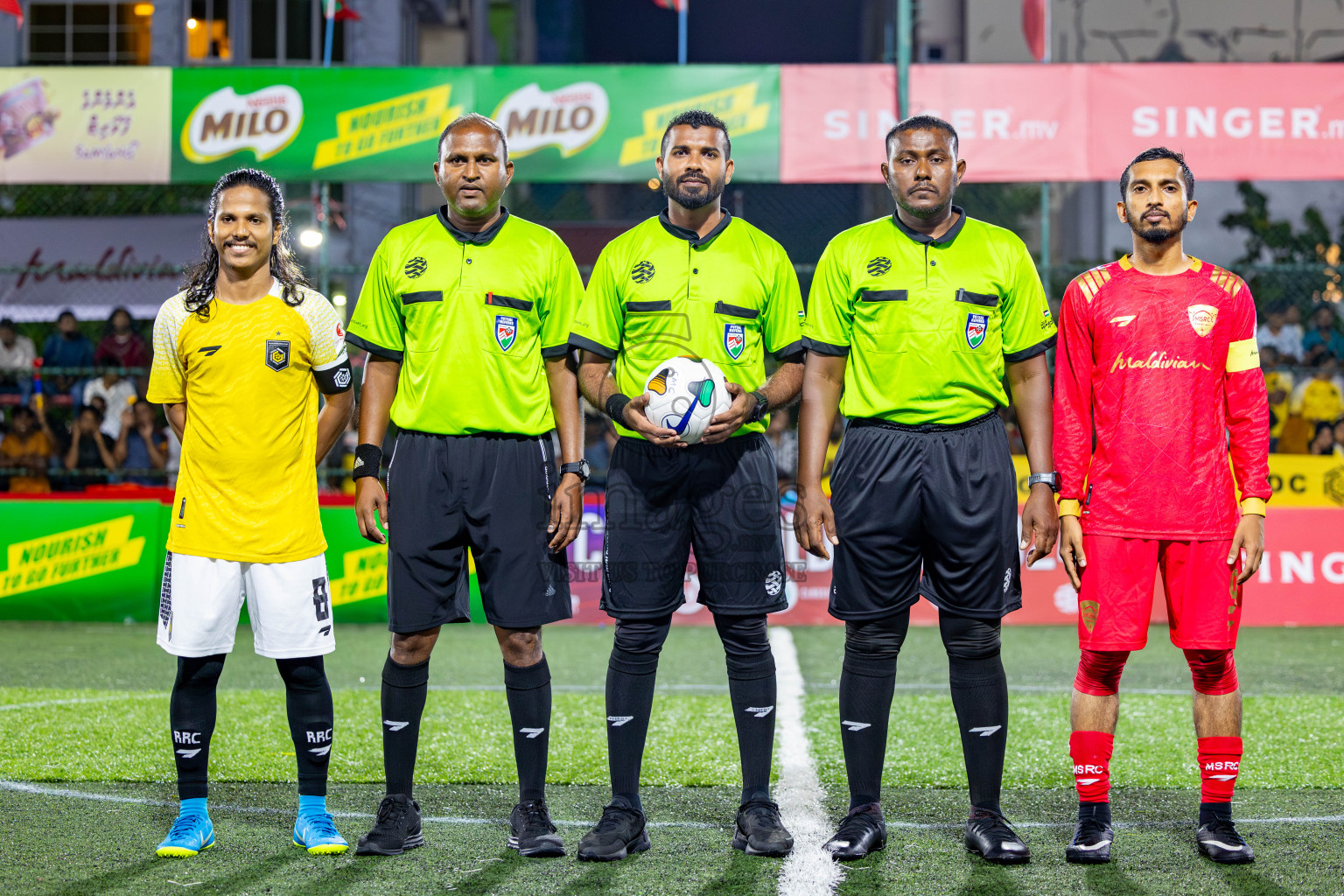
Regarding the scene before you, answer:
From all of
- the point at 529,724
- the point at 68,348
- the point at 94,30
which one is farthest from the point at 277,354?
the point at 94,30

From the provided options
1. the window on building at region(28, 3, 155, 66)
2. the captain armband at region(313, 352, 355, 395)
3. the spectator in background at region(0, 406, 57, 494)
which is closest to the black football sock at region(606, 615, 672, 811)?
the captain armband at region(313, 352, 355, 395)

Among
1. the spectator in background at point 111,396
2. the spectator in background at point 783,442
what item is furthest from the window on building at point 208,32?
the spectator in background at point 783,442

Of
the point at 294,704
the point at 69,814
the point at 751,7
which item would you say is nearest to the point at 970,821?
the point at 294,704

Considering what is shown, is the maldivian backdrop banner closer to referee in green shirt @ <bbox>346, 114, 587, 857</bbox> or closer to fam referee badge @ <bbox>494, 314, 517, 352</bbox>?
referee in green shirt @ <bbox>346, 114, 587, 857</bbox>

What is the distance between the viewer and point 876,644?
13.0ft

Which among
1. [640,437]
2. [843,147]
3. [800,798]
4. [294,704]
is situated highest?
[843,147]

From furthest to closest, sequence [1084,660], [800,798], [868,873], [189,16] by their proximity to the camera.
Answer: [189,16], [800,798], [1084,660], [868,873]

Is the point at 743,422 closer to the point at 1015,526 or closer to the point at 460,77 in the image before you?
the point at 1015,526

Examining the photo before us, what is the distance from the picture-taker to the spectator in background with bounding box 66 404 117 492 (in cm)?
1160

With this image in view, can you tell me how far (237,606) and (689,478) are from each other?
59.0 inches

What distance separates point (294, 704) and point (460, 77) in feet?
26.2

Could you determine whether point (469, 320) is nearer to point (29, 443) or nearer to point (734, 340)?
point (734, 340)

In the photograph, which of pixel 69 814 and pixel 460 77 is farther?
pixel 460 77

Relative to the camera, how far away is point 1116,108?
417 inches
